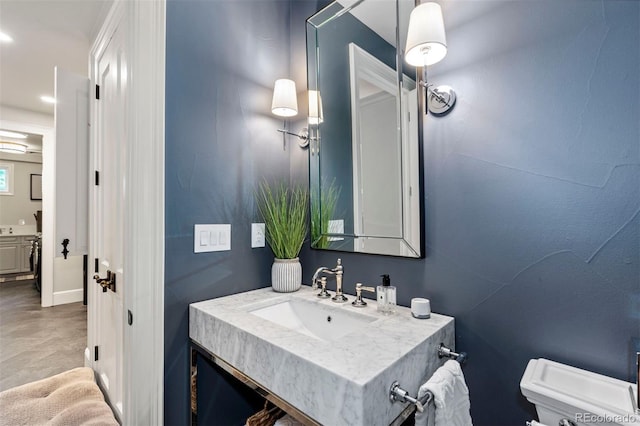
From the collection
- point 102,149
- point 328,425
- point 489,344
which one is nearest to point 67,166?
point 102,149

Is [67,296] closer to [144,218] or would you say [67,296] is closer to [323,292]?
[144,218]

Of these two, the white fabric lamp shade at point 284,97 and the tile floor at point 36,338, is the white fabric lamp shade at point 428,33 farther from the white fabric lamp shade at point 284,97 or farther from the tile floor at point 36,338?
the tile floor at point 36,338

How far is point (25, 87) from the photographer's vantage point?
3.20 m

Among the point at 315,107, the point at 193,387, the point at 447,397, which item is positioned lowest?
the point at 193,387

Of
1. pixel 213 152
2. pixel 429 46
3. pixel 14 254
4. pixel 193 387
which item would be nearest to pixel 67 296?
pixel 14 254

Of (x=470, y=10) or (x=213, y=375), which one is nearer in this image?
(x=470, y=10)

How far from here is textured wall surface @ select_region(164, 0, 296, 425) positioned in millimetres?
1248

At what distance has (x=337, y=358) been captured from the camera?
750 mm

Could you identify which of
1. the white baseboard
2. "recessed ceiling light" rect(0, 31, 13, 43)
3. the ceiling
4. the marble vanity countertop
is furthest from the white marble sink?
the white baseboard

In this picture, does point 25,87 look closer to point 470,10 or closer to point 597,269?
point 470,10

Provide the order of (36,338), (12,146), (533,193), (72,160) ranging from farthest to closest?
(12,146) < (36,338) < (72,160) < (533,193)

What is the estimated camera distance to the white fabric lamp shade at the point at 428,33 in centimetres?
101

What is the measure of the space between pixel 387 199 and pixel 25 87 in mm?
4103

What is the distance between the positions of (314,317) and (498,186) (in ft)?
2.83
